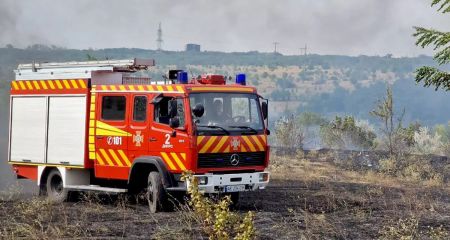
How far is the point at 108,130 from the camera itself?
13.5 metres

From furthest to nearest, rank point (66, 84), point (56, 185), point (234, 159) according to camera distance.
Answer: point (56, 185)
point (66, 84)
point (234, 159)

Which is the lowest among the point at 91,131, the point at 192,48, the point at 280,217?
the point at 280,217

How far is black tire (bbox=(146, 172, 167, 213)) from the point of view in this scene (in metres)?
12.5

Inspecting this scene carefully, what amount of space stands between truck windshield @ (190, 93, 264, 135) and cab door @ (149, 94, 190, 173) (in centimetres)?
27

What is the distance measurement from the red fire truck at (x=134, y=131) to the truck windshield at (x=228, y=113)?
0.06 ft

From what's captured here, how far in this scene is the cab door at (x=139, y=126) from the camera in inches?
507

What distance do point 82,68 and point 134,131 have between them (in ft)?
6.86

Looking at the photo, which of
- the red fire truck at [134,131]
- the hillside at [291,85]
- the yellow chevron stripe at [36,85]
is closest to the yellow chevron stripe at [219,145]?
the red fire truck at [134,131]

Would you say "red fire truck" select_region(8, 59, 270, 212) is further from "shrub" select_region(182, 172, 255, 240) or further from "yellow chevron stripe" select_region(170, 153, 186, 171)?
"shrub" select_region(182, 172, 255, 240)

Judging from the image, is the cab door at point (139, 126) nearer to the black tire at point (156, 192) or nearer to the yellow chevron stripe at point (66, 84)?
the black tire at point (156, 192)

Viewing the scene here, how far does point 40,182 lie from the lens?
1510 cm

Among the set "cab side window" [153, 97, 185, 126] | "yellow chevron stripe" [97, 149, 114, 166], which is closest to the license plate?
"cab side window" [153, 97, 185, 126]

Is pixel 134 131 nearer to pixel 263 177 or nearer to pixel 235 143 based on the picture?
pixel 235 143

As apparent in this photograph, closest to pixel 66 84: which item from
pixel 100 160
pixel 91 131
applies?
pixel 91 131
